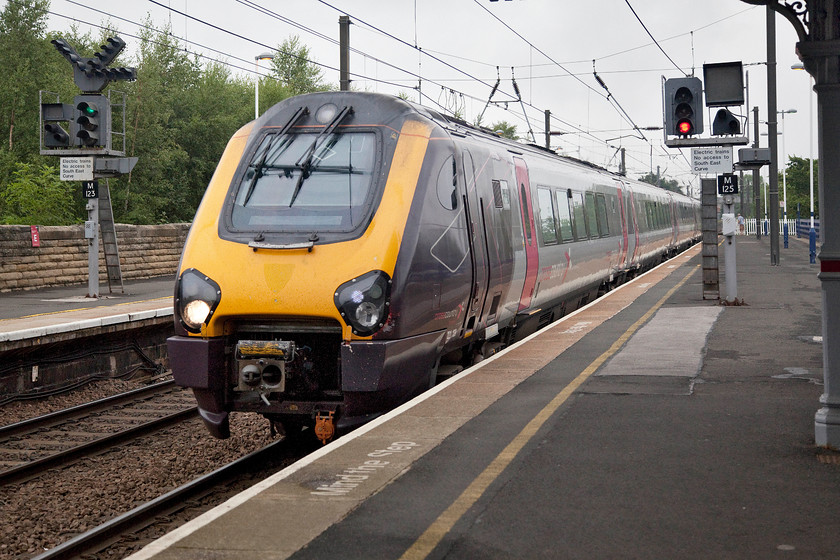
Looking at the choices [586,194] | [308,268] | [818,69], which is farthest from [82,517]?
[586,194]

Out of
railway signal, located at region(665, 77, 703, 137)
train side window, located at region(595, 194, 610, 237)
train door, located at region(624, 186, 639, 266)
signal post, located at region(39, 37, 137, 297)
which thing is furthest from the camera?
train door, located at region(624, 186, 639, 266)

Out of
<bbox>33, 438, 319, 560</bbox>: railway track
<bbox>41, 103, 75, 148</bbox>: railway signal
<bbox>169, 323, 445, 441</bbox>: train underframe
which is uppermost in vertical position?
<bbox>41, 103, 75, 148</bbox>: railway signal

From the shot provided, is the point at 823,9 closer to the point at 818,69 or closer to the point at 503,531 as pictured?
the point at 818,69

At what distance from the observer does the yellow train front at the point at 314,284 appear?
7363mm

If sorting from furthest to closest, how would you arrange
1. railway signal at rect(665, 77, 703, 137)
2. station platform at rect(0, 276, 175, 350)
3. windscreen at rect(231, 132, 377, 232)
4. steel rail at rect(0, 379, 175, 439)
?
railway signal at rect(665, 77, 703, 137) < station platform at rect(0, 276, 175, 350) < steel rail at rect(0, 379, 175, 439) < windscreen at rect(231, 132, 377, 232)

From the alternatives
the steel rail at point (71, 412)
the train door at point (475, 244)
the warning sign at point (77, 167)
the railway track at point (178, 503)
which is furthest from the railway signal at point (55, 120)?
the railway track at point (178, 503)

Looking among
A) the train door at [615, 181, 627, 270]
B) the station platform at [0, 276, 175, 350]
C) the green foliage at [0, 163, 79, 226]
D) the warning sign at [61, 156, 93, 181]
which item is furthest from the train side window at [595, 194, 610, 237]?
the green foliage at [0, 163, 79, 226]

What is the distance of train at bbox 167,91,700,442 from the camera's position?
24.3ft

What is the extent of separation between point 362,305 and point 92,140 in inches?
557

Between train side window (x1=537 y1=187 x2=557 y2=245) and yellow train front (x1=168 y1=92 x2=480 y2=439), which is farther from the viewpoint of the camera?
train side window (x1=537 y1=187 x2=557 y2=245)

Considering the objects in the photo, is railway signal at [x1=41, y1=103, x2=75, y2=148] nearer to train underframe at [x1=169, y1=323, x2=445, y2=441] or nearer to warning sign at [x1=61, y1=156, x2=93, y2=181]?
warning sign at [x1=61, y1=156, x2=93, y2=181]

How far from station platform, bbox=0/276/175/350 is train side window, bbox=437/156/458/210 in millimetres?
7023

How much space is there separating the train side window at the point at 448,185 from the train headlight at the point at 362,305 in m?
1.42

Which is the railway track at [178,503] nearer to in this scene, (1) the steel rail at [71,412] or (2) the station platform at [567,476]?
(2) the station platform at [567,476]
